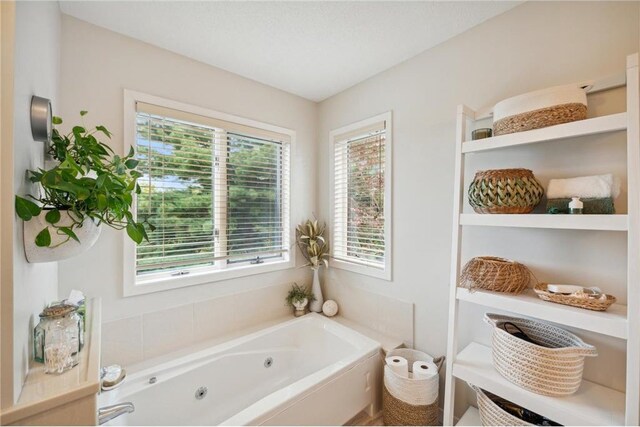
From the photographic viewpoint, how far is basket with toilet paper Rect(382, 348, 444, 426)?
1.56m

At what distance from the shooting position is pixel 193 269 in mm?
1982

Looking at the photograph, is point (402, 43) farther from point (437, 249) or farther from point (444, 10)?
point (437, 249)

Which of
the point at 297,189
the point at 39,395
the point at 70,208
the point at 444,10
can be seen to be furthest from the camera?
the point at 297,189

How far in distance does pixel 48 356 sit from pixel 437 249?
1873mm

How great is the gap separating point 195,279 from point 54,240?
1.24m

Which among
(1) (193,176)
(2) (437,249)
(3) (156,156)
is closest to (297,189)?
(1) (193,176)

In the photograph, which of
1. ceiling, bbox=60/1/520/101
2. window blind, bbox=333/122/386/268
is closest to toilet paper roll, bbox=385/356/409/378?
window blind, bbox=333/122/386/268

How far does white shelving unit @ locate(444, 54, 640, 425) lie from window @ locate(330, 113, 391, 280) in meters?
0.73

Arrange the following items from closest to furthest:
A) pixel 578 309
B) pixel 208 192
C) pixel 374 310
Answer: pixel 578 309 → pixel 208 192 → pixel 374 310

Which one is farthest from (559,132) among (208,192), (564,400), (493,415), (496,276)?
(208,192)

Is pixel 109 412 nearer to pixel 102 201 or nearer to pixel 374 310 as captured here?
pixel 102 201

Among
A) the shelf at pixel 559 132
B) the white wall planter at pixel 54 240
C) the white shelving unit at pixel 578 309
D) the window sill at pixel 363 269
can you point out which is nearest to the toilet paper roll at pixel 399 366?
the white shelving unit at pixel 578 309

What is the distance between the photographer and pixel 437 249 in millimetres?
1757

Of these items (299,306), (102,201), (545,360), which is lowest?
(299,306)
